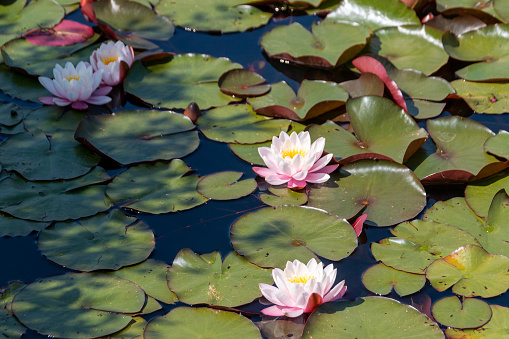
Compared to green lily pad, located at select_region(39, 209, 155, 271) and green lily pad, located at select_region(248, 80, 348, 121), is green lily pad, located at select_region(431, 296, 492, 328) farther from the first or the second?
green lily pad, located at select_region(248, 80, 348, 121)

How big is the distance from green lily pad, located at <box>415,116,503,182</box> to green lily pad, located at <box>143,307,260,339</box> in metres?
1.48

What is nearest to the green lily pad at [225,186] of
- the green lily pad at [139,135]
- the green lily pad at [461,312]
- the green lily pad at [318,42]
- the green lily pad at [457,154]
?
the green lily pad at [139,135]

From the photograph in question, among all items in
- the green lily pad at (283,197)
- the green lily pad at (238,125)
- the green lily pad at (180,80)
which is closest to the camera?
the green lily pad at (283,197)

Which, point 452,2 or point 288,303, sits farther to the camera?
point 452,2

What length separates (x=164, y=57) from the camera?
429cm

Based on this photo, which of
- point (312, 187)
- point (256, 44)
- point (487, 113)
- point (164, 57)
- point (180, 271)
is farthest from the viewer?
point (256, 44)

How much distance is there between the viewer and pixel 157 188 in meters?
3.25

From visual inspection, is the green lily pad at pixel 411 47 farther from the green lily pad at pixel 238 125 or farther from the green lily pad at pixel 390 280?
the green lily pad at pixel 390 280

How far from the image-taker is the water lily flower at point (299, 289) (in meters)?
2.42

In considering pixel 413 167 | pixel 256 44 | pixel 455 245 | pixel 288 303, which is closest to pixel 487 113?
pixel 413 167

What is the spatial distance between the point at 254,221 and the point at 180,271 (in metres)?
0.52

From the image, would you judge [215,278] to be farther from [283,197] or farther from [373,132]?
[373,132]

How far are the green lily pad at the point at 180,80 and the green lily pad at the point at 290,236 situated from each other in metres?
1.27

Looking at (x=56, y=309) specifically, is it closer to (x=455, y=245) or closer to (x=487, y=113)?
(x=455, y=245)
